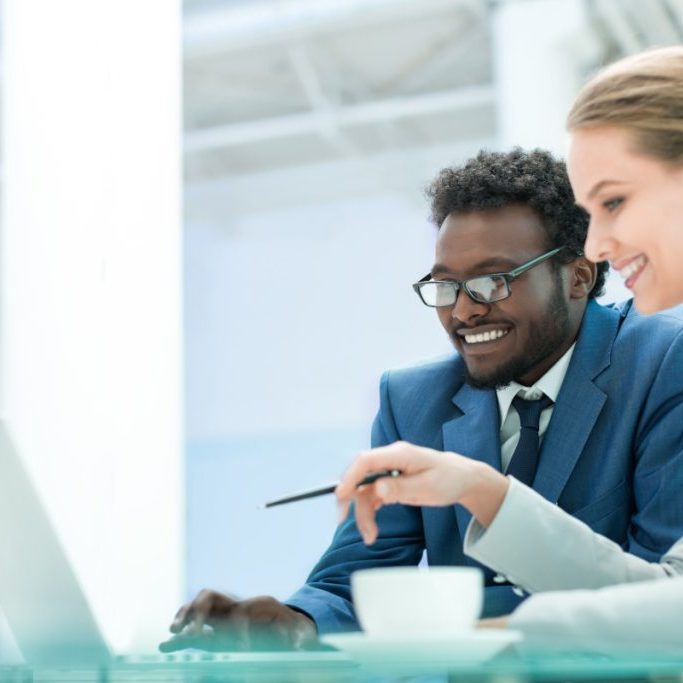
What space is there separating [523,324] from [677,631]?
35.5 inches

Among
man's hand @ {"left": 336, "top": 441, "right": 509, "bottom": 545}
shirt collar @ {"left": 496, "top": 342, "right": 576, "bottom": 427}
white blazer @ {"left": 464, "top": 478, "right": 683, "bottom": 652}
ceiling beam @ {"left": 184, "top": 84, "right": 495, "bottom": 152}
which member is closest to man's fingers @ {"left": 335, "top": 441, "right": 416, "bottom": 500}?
man's hand @ {"left": 336, "top": 441, "right": 509, "bottom": 545}

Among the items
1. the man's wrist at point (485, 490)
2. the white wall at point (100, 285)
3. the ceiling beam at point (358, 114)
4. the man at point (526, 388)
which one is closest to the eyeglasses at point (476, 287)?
the man at point (526, 388)

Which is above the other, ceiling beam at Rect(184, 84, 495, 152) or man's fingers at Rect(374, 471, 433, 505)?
ceiling beam at Rect(184, 84, 495, 152)

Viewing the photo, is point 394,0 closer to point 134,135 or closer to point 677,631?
point 134,135

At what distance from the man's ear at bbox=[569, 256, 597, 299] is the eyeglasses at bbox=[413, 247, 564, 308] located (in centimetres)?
6

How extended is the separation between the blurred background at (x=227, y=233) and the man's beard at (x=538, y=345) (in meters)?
0.31

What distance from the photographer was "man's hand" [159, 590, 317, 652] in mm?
1227

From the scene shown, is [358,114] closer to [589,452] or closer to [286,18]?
[286,18]

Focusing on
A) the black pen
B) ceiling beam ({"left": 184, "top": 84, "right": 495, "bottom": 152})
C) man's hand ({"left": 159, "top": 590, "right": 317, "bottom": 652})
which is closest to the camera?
the black pen

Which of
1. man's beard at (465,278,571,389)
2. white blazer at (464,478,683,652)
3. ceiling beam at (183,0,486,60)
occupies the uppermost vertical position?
ceiling beam at (183,0,486,60)

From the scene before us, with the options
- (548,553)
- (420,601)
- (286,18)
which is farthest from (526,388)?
(286,18)

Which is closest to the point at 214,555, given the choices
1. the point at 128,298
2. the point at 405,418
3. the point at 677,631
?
the point at 128,298

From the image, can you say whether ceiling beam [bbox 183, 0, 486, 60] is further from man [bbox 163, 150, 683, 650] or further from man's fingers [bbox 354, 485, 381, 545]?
man's fingers [bbox 354, 485, 381, 545]

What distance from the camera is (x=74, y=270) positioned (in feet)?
6.80
